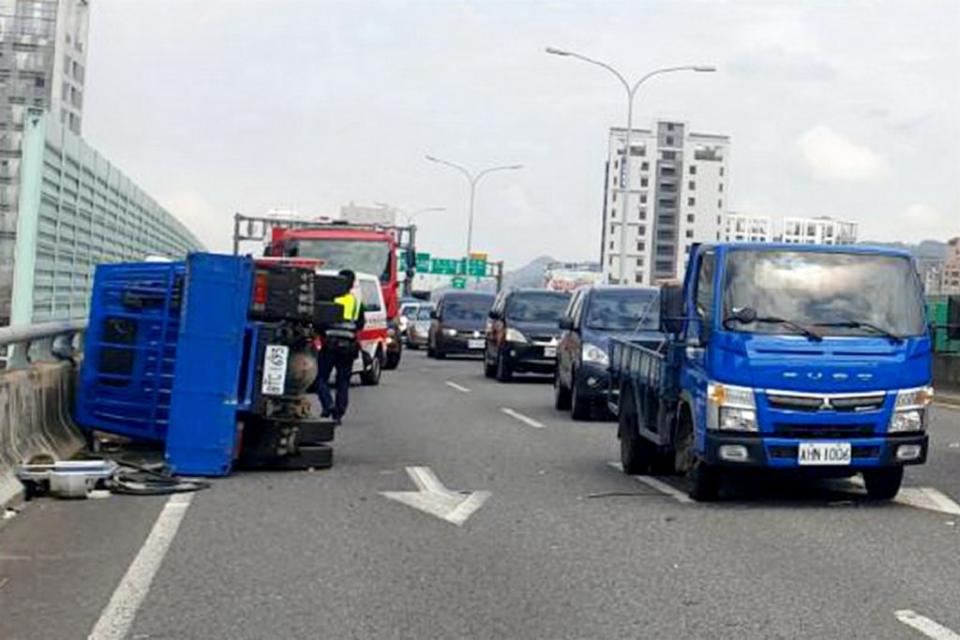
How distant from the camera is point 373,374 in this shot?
81.3 feet

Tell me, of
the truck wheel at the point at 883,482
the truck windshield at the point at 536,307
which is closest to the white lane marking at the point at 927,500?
the truck wheel at the point at 883,482

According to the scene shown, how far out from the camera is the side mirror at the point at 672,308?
1099 centimetres

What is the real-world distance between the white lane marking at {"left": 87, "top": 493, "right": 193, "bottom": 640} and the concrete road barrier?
125cm

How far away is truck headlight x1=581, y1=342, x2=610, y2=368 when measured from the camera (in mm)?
18188

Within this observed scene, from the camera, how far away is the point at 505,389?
2478 centimetres

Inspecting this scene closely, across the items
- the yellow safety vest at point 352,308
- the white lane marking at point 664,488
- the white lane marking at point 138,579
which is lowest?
the white lane marking at point 138,579

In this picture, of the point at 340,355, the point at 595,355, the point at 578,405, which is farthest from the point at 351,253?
the point at 340,355

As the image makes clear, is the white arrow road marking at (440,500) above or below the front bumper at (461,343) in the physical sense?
below

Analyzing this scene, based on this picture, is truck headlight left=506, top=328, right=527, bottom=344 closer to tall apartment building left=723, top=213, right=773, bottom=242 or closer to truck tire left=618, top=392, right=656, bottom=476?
truck tire left=618, top=392, right=656, bottom=476

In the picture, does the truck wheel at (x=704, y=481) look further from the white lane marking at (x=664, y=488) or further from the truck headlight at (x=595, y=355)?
the truck headlight at (x=595, y=355)

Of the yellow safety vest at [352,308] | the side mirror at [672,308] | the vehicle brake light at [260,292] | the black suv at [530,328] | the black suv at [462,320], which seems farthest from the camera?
the black suv at [462,320]

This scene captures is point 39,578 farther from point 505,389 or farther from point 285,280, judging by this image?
point 505,389

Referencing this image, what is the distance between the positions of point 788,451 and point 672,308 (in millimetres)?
1605

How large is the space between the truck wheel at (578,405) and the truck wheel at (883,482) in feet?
24.8
